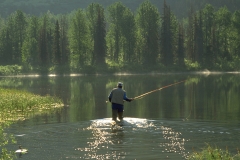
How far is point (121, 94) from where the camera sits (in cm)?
3319

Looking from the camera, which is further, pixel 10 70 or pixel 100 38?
pixel 100 38

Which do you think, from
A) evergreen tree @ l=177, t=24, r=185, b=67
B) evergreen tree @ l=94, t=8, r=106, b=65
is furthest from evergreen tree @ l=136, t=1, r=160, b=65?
evergreen tree @ l=94, t=8, r=106, b=65

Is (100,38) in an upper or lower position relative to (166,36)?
lower

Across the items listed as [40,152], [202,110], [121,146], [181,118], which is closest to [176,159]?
[121,146]

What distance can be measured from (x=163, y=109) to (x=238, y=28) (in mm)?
100611

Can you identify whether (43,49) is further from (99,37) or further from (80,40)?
(99,37)

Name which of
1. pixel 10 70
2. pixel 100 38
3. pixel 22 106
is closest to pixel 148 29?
pixel 100 38

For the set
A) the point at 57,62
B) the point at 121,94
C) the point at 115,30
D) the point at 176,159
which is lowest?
the point at 176,159

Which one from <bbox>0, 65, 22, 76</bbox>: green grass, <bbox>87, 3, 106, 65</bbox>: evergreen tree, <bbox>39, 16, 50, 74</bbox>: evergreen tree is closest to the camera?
<bbox>0, 65, 22, 76</bbox>: green grass

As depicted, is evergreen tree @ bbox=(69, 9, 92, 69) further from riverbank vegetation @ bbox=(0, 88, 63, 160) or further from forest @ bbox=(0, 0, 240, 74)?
riverbank vegetation @ bbox=(0, 88, 63, 160)

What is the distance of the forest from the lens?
430 ft

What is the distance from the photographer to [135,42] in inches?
5551

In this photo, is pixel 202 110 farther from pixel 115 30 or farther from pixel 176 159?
pixel 115 30

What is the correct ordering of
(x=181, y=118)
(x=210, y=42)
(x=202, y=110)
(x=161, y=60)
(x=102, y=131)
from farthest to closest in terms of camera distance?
(x=210, y=42) → (x=161, y=60) → (x=202, y=110) → (x=181, y=118) → (x=102, y=131)
